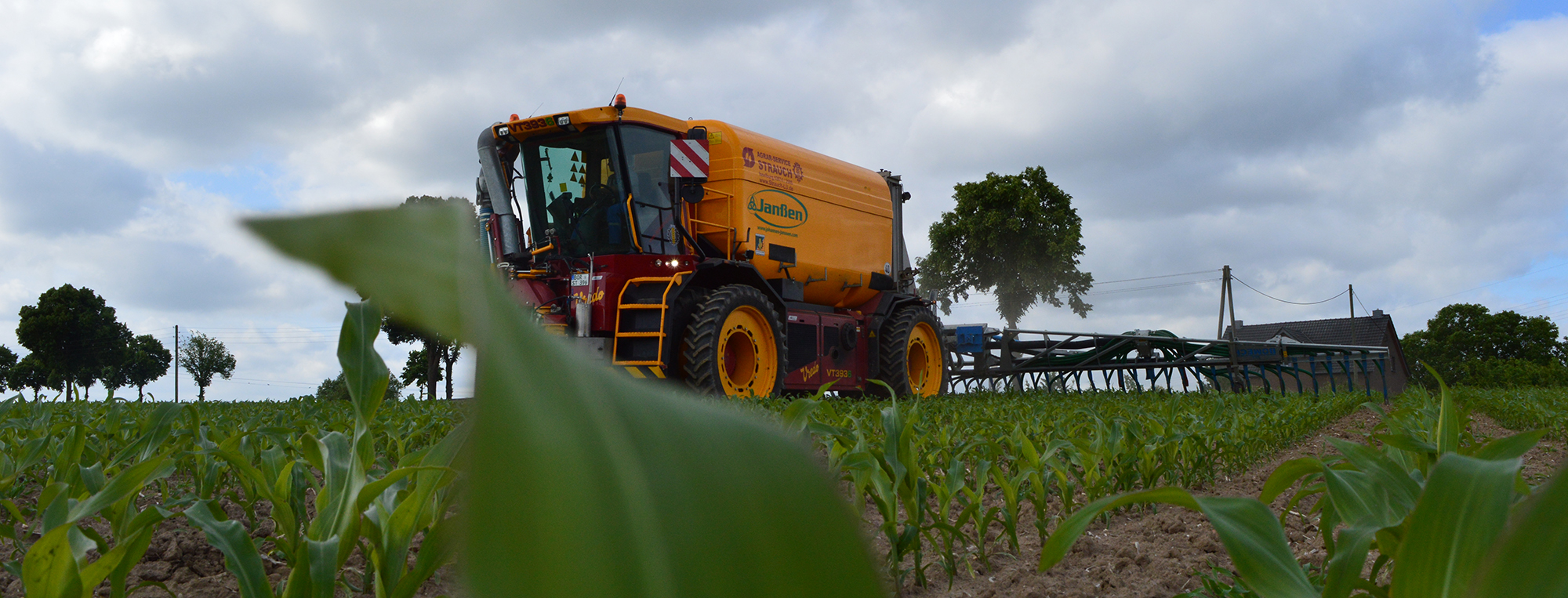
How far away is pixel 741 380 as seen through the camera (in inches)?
267

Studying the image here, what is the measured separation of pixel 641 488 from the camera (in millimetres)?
142

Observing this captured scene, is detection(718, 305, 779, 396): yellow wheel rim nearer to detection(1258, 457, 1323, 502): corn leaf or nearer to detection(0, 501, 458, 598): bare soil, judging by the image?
detection(0, 501, 458, 598): bare soil

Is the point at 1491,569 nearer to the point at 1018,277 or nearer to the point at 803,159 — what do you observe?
the point at 803,159

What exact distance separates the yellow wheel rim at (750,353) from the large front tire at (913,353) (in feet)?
6.31

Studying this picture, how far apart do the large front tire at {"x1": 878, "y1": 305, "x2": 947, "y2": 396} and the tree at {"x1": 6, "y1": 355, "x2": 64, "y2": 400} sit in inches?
1429

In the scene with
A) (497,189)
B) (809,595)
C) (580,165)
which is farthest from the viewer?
(580,165)

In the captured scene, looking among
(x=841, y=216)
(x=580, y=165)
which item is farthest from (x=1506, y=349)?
(x=580, y=165)

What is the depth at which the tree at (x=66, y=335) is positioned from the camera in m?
32.6

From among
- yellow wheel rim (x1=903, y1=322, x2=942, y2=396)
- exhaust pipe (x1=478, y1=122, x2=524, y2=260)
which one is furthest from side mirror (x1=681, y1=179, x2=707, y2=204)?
yellow wheel rim (x1=903, y1=322, x2=942, y2=396)

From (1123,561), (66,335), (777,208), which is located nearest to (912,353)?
(777,208)

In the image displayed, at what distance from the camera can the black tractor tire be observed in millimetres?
8672

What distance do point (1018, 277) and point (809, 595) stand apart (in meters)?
30.1

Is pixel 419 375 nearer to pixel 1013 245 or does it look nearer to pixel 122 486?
pixel 122 486

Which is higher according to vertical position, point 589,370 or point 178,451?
point 589,370
